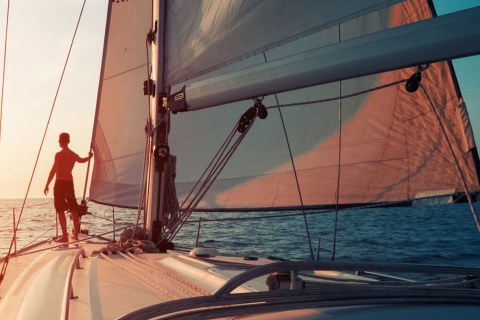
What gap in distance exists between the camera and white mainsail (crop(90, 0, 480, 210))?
2893mm

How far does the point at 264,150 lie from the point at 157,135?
3.42 feet

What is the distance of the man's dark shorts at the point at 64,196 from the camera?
17.2 ft

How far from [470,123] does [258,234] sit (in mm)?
10988

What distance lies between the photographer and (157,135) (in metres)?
3.82

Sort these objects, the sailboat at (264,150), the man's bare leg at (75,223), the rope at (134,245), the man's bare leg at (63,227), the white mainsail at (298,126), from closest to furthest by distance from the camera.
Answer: the sailboat at (264,150)
the white mainsail at (298,126)
the rope at (134,245)
the man's bare leg at (63,227)
the man's bare leg at (75,223)

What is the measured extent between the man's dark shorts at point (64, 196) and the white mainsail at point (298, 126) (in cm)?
33

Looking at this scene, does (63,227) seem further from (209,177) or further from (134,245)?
(209,177)

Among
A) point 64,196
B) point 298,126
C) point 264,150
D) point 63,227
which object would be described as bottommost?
point 63,227

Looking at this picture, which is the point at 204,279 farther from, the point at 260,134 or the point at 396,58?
A: the point at 260,134

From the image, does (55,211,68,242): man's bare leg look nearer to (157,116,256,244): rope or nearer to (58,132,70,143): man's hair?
(58,132,70,143): man's hair

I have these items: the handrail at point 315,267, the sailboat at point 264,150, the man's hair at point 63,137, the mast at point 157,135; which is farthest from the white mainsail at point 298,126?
the handrail at point 315,267

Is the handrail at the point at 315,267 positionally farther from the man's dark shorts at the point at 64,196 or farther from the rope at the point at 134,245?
the man's dark shorts at the point at 64,196

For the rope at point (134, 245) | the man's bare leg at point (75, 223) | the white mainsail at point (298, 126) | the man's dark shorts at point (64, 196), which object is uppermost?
the white mainsail at point (298, 126)

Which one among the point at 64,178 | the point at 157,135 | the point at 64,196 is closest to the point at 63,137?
the point at 64,178
